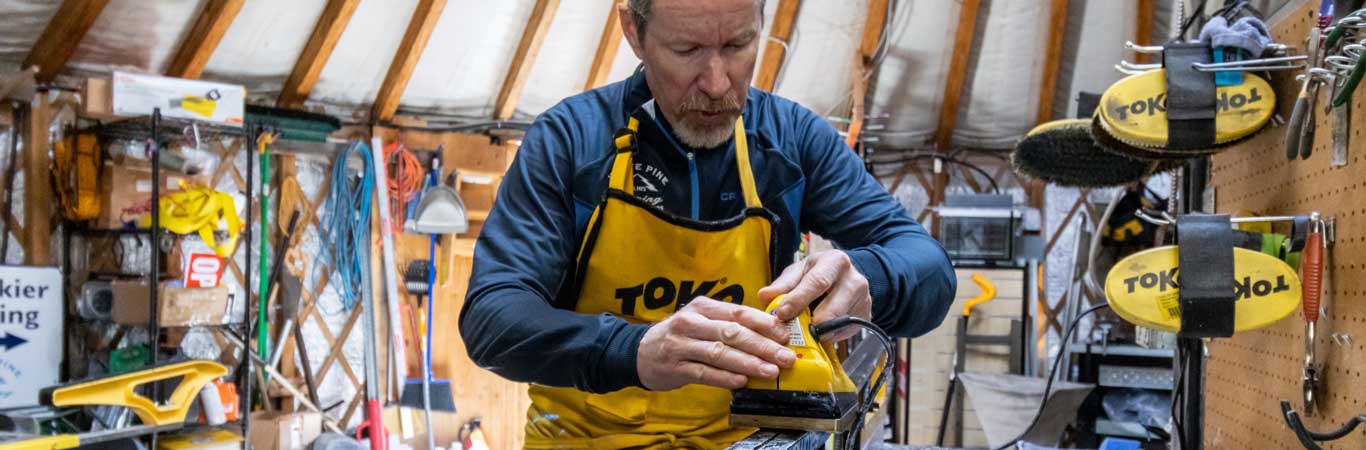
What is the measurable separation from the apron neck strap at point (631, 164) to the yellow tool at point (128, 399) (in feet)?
8.38

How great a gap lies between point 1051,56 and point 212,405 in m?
4.33

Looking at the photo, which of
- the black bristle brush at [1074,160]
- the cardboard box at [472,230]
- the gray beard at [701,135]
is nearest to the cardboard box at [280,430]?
the cardboard box at [472,230]

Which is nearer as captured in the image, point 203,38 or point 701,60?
point 701,60

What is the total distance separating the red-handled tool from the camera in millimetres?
1339

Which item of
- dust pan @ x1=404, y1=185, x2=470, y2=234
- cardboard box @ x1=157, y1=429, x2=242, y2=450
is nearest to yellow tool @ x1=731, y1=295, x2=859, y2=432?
cardboard box @ x1=157, y1=429, x2=242, y2=450

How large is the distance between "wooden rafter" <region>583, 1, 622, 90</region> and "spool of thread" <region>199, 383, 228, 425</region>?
219 centimetres

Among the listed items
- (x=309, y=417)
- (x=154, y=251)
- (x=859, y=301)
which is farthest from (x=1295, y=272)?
(x=309, y=417)

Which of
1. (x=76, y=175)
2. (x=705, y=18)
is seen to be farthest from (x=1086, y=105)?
(x=76, y=175)

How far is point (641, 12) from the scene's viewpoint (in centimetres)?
123

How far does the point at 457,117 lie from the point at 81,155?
178 cm

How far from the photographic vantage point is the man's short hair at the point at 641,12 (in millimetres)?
1212

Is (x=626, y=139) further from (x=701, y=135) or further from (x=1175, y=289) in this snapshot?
(x=1175, y=289)

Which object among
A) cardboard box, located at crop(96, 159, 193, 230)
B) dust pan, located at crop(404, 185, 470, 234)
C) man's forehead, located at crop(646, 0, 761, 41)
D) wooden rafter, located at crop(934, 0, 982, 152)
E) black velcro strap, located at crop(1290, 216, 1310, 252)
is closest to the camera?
man's forehead, located at crop(646, 0, 761, 41)

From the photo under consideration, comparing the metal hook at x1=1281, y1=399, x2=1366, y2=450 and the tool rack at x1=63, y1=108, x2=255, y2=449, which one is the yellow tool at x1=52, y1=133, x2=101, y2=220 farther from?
the metal hook at x1=1281, y1=399, x2=1366, y2=450
